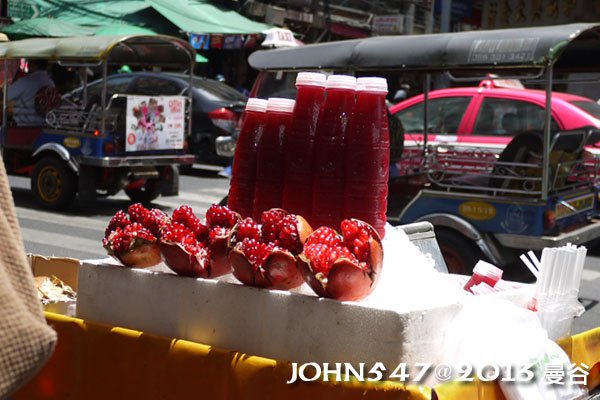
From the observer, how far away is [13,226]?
4.73ft

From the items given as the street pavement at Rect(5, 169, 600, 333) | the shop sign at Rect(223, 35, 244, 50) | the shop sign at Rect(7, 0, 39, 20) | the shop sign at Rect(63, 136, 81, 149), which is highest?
the shop sign at Rect(7, 0, 39, 20)

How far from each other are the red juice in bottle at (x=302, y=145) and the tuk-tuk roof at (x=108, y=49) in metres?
8.36

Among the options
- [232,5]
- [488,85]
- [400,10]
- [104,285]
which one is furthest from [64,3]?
[104,285]

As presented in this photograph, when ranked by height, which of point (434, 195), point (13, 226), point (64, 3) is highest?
point (64, 3)

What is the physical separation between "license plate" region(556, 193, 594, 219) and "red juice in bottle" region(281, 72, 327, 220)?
431cm

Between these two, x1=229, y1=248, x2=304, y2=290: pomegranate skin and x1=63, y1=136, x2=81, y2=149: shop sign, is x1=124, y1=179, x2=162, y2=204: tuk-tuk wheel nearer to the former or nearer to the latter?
x1=63, y1=136, x2=81, y2=149: shop sign

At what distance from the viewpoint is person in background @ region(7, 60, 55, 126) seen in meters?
12.1

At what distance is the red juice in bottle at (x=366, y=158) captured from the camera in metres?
2.73

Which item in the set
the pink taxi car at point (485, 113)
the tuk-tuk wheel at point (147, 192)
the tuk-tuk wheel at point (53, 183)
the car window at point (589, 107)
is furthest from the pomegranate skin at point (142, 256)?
the tuk-tuk wheel at point (147, 192)

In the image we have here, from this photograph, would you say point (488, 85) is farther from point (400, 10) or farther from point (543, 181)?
point (400, 10)

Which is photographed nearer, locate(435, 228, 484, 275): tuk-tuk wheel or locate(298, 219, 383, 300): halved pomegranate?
locate(298, 219, 383, 300): halved pomegranate

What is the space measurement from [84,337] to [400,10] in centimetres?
2777

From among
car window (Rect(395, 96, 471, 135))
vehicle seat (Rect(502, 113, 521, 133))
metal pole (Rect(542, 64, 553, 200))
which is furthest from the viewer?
car window (Rect(395, 96, 471, 135))

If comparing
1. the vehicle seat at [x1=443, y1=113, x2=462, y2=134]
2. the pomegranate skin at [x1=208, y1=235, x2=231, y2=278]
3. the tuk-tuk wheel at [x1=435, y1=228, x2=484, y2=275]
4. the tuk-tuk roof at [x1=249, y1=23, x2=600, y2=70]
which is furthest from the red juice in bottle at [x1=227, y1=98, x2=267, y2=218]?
the vehicle seat at [x1=443, y1=113, x2=462, y2=134]
